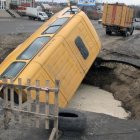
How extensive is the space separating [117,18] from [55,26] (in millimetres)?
22321

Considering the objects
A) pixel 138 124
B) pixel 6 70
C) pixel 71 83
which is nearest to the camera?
pixel 138 124

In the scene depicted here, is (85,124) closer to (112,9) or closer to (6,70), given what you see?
(6,70)

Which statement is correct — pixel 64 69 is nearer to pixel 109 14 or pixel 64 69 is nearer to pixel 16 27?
pixel 109 14

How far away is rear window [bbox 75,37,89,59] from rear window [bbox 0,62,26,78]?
2.95m

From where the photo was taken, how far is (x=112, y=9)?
115ft

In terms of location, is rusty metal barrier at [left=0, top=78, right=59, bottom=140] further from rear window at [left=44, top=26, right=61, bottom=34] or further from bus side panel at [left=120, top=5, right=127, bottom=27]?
bus side panel at [left=120, top=5, right=127, bottom=27]

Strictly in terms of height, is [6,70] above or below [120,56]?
above

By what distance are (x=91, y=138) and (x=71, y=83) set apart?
4.72 metres

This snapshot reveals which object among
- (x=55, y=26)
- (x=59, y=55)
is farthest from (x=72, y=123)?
(x=55, y=26)

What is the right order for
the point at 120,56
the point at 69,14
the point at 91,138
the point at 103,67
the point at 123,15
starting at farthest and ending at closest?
1. the point at 123,15
2. the point at 120,56
3. the point at 103,67
4. the point at 69,14
5. the point at 91,138

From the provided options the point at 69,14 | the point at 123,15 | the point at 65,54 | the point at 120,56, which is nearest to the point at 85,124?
the point at 65,54

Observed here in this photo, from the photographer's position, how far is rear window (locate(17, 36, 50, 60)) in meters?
11.5

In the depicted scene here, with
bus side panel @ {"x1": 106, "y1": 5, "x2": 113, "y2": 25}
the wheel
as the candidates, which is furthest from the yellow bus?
bus side panel @ {"x1": 106, "y1": 5, "x2": 113, "y2": 25}

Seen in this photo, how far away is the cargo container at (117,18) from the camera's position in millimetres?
34625
